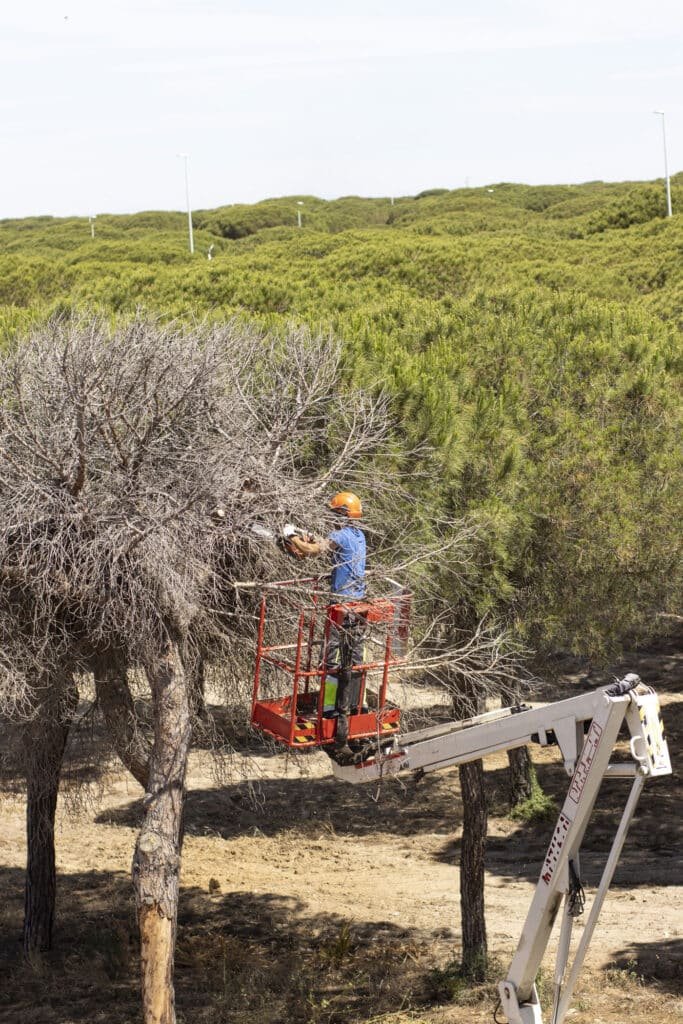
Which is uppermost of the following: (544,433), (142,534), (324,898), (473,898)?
(544,433)

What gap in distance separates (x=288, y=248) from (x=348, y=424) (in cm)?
2972

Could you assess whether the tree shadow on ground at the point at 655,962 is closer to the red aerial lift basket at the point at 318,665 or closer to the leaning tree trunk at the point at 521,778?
the red aerial lift basket at the point at 318,665

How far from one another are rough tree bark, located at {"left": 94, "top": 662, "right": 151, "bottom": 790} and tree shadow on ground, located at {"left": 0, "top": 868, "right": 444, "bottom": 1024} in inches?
120

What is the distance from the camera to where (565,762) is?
7.14 metres

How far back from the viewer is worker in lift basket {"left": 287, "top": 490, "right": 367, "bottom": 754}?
8.16 meters

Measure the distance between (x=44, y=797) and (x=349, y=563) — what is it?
5.08 metres

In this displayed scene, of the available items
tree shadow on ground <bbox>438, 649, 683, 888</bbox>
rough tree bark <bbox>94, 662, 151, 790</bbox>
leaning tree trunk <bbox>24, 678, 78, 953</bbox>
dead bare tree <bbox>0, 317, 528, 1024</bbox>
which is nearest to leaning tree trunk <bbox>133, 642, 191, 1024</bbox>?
dead bare tree <bbox>0, 317, 528, 1024</bbox>

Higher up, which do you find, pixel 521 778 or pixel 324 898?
pixel 521 778

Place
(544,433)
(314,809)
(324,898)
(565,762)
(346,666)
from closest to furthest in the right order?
1. (565,762)
2. (346,666)
3. (544,433)
4. (324,898)
5. (314,809)

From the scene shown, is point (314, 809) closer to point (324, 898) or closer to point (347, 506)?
point (324, 898)

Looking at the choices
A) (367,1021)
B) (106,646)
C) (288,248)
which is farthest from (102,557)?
(288,248)

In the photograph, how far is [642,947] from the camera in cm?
1248

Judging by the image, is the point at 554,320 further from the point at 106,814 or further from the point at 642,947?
the point at 106,814

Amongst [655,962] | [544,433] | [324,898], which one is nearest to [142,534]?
[544,433]
